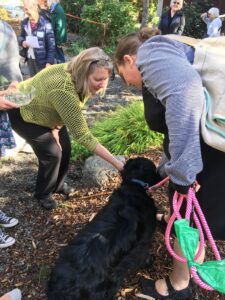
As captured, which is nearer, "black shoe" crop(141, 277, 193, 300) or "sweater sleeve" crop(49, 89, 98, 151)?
"black shoe" crop(141, 277, 193, 300)

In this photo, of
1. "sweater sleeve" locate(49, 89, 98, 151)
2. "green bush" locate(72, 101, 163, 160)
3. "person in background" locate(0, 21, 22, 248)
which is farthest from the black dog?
"green bush" locate(72, 101, 163, 160)

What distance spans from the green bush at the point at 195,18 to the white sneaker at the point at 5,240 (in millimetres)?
10574

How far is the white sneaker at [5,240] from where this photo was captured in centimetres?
292

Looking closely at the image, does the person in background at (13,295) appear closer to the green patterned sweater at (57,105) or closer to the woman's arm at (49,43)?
the green patterned sweater at (57,105)

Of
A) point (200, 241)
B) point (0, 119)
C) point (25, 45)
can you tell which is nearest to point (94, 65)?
point (0, 119)

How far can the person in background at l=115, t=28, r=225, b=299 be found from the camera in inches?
61.9

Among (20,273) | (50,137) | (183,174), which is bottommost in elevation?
(20,273)

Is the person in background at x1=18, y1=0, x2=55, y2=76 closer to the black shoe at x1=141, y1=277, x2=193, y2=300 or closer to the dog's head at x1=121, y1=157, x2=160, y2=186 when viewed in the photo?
the dog's head at x1=121, y1=157, x2=160, y2=186

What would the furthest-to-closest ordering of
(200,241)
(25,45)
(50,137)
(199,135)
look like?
(25,45) < (50,137) < (200,241) < (199,135)

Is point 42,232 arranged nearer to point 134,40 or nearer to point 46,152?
point 46,152

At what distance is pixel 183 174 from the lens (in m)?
1.69

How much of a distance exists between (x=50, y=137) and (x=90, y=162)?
0.78 metres

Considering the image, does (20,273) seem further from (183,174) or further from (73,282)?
(183,174)

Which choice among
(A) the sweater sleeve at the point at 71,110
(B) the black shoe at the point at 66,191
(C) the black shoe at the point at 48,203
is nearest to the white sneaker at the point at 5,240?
(C) the black shoe at the point at 48,203
